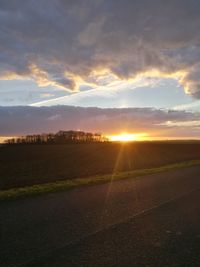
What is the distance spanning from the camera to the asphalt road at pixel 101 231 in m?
5.30

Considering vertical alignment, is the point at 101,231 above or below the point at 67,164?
above

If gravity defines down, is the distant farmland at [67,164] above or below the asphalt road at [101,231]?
below

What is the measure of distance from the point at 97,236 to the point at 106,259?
1195 mm

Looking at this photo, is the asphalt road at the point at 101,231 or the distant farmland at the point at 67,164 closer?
the asphalt road at the point at 101,231

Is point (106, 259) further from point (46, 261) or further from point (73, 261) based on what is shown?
point (46, 261)

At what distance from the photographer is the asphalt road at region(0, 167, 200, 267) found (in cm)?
530

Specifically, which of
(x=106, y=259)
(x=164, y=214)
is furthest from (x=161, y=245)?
(x=164, y=214)

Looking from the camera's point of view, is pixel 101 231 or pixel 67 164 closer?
pixel 101 231

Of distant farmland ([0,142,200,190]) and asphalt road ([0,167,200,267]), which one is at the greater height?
asphalt road ([0,167,200,267])

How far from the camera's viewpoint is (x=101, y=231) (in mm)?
6766

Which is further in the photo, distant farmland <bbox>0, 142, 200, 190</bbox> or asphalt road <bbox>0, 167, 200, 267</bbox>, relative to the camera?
distant farmland <bbox>0, 142, 200, 190</bbox>

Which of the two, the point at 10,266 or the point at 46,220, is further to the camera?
the point at 46,220

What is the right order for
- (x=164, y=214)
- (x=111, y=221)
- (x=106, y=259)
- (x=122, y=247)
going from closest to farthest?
(x=106, y=259), (x=122, y=247), (x=111, y=221), (x=164, y=214)

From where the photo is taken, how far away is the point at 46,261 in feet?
16.8
